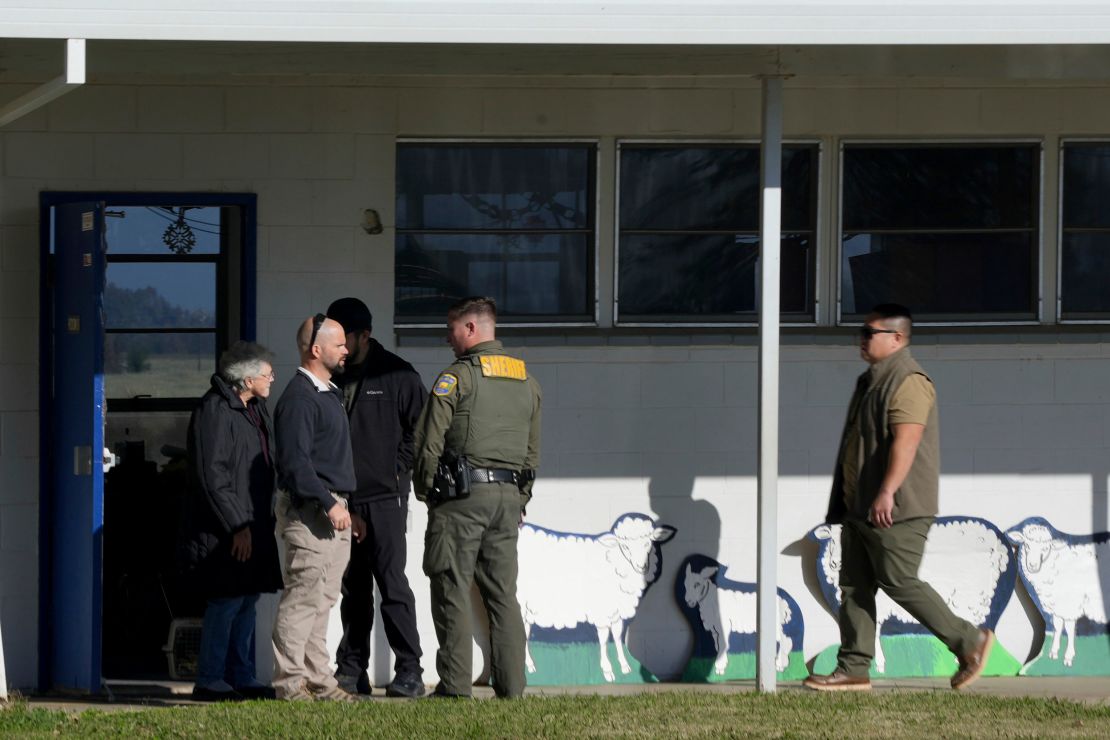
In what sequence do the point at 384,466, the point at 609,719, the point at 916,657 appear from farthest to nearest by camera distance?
the point at 916,657, the point at 384,466, the point at 609,719

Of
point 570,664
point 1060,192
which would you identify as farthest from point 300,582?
point 1060,192

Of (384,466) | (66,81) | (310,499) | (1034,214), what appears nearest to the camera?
(66,81)

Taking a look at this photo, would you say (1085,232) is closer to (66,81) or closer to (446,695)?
(446,695)

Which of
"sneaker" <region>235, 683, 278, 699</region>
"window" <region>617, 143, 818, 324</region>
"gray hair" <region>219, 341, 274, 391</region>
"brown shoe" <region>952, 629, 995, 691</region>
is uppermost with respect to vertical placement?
"window" <region>617, 143, 818, 324</region>

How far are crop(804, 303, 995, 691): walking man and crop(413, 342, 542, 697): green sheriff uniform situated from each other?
156 cm

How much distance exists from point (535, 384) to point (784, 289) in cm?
169

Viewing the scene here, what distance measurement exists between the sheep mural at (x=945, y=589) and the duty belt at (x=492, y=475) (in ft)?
6.40

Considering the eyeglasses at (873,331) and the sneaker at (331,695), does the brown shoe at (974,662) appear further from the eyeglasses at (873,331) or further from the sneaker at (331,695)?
the sneaker at (331,695)

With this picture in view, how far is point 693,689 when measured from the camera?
8.08 m

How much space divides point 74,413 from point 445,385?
208 cm

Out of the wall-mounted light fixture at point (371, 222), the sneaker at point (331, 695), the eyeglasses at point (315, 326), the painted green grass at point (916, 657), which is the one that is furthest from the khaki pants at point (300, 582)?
the painted green grass at point (916, 657)

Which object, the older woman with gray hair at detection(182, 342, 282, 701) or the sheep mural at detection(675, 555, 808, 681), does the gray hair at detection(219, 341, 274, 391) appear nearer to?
the older woman with gray hair at detection(182, 342, 282, 701)

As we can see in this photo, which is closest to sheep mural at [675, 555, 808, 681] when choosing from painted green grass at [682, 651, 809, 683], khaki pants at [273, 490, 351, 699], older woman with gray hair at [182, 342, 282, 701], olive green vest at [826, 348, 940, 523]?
painted green grass at [682, 651, 809, 683]

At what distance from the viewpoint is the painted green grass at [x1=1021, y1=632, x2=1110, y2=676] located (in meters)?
8.46
